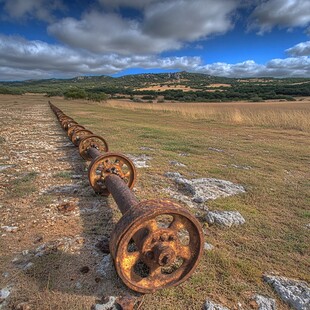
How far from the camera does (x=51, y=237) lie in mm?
2943

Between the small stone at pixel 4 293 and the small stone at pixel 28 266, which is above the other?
the small stone at pixel 4 293

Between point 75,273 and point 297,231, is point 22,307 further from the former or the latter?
point 297,231

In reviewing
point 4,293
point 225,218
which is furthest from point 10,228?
point 225,218

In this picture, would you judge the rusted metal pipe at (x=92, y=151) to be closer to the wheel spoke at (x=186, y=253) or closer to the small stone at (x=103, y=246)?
the small stone at (x=103, y=246)

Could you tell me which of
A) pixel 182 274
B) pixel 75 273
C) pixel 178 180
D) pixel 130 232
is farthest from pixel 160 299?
pixel 178 180

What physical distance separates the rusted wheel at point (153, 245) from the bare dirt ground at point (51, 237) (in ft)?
0.93

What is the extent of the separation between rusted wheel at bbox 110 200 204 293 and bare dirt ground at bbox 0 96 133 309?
28 cm

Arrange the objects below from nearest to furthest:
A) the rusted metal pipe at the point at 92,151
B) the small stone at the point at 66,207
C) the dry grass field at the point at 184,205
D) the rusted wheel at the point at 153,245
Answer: the rusted wheel at the point at 153,245, the dry grass field at the point at 184,205, the small stone at the point at 66,207, the rusted metal pipe at the point at 92,151

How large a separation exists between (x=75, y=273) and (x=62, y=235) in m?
0.73

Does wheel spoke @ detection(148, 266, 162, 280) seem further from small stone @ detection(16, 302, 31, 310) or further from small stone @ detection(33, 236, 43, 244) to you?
small stone @ detection(33, 236, 43, 244)

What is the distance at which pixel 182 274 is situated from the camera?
225 cm

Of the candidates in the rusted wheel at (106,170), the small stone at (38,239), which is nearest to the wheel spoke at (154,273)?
the small stone at (38,239)

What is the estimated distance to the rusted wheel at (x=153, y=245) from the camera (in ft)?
6.44

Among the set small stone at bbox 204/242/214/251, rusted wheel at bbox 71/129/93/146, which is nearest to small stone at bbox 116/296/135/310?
small stone at bbox 204/242/214/251
